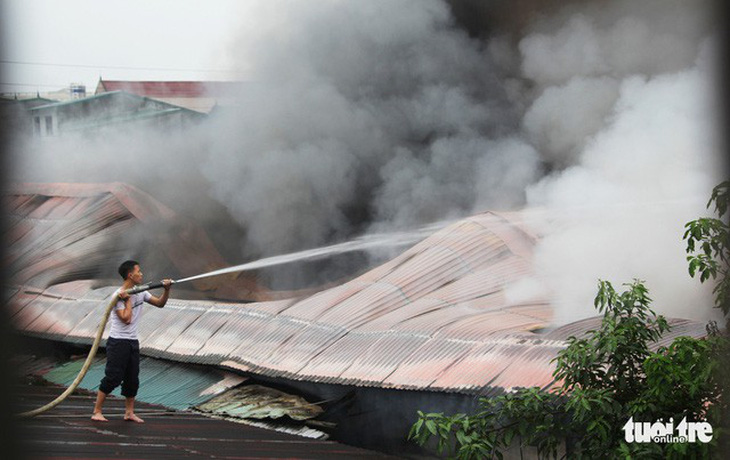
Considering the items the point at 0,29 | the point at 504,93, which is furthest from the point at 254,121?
the point at 0,29

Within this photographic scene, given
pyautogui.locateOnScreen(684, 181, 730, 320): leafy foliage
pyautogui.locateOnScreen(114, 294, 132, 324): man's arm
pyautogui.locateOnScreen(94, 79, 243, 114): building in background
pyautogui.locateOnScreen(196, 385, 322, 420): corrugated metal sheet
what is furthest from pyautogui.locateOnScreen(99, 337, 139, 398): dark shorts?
pyautogui.locateOnScreen(684, 181, 730, 320): leafy foliage

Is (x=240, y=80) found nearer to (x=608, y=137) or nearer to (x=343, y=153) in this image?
(x=343, y=153)

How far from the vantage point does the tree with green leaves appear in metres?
3.82

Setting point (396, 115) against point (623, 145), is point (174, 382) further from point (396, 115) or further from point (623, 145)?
point (623, 145)

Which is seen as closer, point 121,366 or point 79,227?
point 121,366

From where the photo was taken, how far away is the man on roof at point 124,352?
5.47 m

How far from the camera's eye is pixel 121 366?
5.49 meters

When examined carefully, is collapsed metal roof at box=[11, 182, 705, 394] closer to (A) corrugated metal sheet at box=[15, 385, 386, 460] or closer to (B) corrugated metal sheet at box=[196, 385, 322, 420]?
(B) corrugated metal sheet at box=[196, 385, 322, 420]

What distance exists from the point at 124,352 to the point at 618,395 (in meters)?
2.49

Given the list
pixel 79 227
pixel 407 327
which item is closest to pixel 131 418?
pixel 407 327

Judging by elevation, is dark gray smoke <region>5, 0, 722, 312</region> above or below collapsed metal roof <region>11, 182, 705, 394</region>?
above

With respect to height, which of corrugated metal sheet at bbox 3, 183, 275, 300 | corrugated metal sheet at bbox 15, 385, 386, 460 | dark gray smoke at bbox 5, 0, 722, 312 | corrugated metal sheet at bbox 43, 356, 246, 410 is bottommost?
corrugated metal sheet at bbox 15, 385, 386, 460

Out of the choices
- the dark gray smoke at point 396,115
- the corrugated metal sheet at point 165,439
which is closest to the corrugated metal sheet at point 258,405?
the corrugated metal sheet at point 165,439

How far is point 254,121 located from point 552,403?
380 cm
